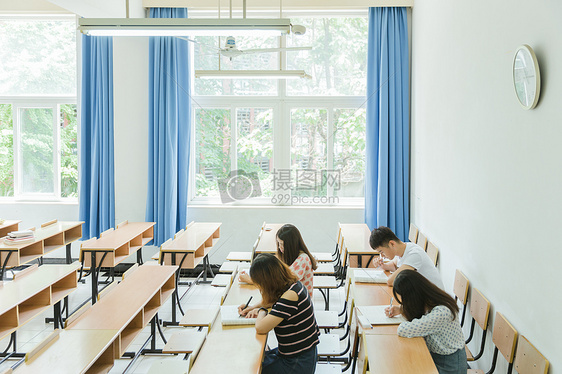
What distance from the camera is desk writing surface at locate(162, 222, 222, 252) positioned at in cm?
444

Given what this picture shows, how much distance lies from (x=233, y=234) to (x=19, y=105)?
3.61 m

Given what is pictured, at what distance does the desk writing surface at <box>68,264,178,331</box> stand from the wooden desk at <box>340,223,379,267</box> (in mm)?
1699

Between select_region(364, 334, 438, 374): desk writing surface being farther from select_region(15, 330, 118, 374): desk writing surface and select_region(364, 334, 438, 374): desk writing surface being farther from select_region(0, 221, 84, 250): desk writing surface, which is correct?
select_region(0, 221, 84, 250): desk writing surface

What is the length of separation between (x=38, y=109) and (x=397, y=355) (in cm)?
618

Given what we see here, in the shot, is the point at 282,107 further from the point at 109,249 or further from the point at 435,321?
the point at 435,321

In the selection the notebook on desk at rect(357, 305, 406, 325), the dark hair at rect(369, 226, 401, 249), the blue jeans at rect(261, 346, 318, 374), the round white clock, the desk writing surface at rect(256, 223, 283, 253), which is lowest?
the blue jeans at rect(261, 346, 318, 374)

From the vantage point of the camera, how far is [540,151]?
7.55 ft

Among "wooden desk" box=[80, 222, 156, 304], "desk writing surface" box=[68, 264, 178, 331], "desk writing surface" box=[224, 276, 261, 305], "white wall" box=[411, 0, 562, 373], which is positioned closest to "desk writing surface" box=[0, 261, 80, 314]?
"desk writing surface" box=[68, 264, 178, 331]

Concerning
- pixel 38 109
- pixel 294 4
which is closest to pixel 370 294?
pixel 294 4

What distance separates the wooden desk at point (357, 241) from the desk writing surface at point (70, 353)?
95.2 inches

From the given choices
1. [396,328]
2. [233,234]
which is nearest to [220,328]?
[396,328]

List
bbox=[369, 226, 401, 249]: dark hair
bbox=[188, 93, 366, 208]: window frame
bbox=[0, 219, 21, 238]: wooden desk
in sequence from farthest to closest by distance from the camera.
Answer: bbox=[188, 93, 366, 208]: window frame, bbox=[0, 219, 21, 238]: wooden desk, bbox=[369, 226, 401, 249]: dark hair

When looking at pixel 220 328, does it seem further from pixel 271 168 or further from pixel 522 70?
pixel 271 168

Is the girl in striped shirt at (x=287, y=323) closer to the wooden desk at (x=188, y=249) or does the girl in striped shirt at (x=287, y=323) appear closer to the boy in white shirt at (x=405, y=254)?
the boy in white shirt at (x=405, y=254)
